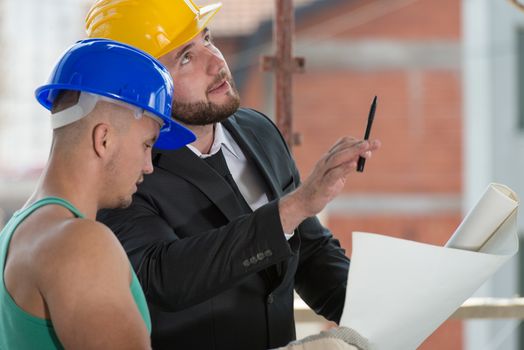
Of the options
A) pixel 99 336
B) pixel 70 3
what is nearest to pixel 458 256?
pixel 99 336

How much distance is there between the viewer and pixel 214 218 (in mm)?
2447

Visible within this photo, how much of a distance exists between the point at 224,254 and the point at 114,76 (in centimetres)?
55

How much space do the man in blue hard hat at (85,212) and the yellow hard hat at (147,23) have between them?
45 cm

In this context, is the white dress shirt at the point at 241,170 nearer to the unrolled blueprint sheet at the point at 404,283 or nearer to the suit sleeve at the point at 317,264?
the suit sleeve at the point at 317,264

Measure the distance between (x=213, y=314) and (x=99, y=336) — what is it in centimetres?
85

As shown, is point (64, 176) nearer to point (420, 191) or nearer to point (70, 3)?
point (420, 191)

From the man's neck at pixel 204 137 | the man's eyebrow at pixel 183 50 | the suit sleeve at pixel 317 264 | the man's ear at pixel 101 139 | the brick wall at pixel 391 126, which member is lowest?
the brick wall at pixel 391 126

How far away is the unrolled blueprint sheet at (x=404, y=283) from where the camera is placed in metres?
2.01

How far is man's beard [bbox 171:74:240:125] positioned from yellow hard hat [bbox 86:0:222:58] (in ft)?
0.47

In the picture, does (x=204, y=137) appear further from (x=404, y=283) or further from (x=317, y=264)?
(x=404, y=283)

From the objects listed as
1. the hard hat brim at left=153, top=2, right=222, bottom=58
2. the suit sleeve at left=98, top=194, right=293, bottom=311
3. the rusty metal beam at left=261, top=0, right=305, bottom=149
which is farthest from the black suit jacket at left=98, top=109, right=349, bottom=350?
the rusty metal beam at left=261, top=0, right=305, bottom=149

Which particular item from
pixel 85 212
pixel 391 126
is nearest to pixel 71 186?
pixel 85 212

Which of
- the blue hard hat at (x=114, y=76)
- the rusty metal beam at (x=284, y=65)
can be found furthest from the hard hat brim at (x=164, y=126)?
the rusty metal beam at (x=284, y=65)

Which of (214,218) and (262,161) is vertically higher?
(262,161)
